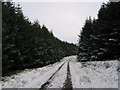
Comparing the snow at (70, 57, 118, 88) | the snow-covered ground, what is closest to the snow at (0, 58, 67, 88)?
the snow-covered ground

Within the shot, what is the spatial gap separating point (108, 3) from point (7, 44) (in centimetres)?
1385

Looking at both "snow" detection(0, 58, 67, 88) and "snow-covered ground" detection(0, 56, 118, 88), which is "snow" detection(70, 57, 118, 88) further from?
"snow" detection(0, 58, 67, 88)

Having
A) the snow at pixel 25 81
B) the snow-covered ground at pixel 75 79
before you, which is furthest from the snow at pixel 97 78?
the snow at pixel 25 81

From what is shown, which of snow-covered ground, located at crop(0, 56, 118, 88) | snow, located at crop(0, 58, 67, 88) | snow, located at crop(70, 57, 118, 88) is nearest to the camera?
snow, located at crop(70, 57, 118, 88)

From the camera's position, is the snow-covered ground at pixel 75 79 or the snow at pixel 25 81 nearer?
the snow-covered ground at pixel 75 79

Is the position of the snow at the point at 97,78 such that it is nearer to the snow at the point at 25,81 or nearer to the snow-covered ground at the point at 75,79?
the snow-covered ground at the point at 75,79

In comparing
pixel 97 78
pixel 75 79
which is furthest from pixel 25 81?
pixel 97 78

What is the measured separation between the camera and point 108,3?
31219 millimetres

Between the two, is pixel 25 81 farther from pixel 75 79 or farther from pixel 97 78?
pixel 97 78

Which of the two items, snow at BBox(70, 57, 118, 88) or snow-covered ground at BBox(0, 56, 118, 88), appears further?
snow-covered ground at BBox(0, 56, 118, 88)

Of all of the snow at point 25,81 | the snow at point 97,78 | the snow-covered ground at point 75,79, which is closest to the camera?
the snow at point 97,78

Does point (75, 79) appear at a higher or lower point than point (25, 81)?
higher

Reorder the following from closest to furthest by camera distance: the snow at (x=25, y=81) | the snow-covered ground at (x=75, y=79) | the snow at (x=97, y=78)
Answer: the snow at (x=97, y=78)
the snow-covered ground at (x=75, y=79)
the snow at (x=25, y=81)

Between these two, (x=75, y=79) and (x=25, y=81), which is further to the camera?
(x=25, y=81)
